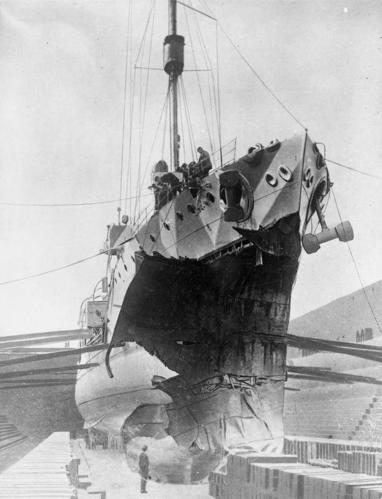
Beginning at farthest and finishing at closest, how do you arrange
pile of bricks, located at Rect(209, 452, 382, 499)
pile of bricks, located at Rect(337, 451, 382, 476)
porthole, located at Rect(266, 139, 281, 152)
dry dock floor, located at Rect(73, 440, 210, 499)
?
pile of bricks, located at Rect(337, 451, 382, 476)
dry dock floor, located at Rect(73, 440, 210, 499)
porthole, located at Rect(266, 139, 281, 152)
pile of bricks, located at Rect(209, 452, 382, 499)

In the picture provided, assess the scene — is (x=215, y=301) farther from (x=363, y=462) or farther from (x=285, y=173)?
(x=363, y=462)

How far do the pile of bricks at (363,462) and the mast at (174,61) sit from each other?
303 inches

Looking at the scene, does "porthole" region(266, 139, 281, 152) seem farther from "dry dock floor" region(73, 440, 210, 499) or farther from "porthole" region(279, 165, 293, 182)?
"dry dock floor" region(73, 440, 210, 499)

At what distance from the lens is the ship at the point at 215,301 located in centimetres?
793

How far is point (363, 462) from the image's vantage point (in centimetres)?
1060

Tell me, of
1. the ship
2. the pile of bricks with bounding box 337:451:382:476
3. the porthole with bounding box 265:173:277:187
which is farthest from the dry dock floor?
the porthole with bounding box 265:173:277:187

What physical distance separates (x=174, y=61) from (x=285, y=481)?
10.5 metres

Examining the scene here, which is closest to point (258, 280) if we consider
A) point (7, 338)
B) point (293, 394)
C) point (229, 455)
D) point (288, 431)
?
point (229, 455)

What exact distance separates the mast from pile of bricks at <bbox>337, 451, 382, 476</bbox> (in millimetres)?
7688

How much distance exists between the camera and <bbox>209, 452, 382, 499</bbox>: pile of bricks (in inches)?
209

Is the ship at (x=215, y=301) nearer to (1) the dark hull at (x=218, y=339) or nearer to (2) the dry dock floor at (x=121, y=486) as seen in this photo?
(1) the dark hull at (x=218, y=339)

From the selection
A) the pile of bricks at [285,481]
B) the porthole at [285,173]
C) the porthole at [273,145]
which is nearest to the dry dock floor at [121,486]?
the pile of bricks at [285,481]

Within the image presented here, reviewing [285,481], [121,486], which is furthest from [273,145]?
[121,486]

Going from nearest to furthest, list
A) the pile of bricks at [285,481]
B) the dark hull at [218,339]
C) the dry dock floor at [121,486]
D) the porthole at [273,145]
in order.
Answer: the pile of bricks at [285,481] < the porthole at [273,145] < the dark hull at [218,339] < the dry dock floor at [121,486]
